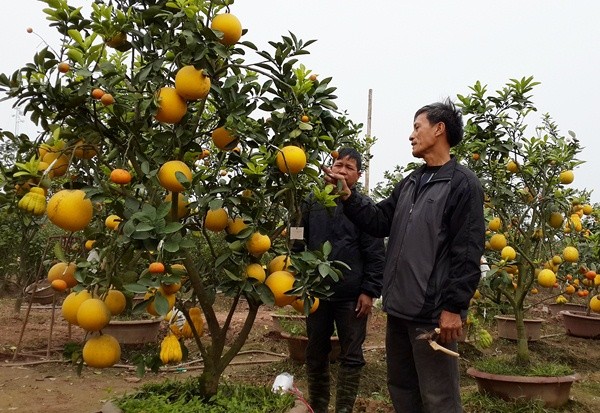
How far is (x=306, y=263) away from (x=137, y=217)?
66 centimetres

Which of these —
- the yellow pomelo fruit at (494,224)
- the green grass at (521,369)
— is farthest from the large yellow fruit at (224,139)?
the green grass at (521,369)

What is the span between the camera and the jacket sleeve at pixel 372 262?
3.28 metres

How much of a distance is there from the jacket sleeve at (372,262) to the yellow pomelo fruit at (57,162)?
190 centimetres

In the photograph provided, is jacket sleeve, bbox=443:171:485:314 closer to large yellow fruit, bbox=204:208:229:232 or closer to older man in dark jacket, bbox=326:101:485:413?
older man in dark jacket, bbox=326:101:485:413

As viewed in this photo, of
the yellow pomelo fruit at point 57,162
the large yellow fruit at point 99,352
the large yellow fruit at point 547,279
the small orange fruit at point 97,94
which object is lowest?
the large yellow fruit at point 99,352

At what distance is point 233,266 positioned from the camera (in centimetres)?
210

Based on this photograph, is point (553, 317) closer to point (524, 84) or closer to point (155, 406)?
point (524, 84)

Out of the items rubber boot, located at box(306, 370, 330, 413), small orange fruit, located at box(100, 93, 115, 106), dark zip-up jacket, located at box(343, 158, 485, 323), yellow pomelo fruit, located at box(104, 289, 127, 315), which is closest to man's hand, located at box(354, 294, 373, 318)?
rubber boot, located at box(306, 370, 330, 413)

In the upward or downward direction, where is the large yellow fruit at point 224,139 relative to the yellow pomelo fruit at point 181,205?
upward

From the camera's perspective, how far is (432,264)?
2264 millimetres

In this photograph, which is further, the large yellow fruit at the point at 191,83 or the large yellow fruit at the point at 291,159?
the large yellow fruit at the point at 291,159

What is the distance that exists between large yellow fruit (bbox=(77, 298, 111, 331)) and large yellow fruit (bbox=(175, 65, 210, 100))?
0.71 m

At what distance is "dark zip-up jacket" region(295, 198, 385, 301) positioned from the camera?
3.27m

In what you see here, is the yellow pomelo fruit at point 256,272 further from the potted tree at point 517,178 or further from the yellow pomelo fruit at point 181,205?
the potted tree at point 517,178
